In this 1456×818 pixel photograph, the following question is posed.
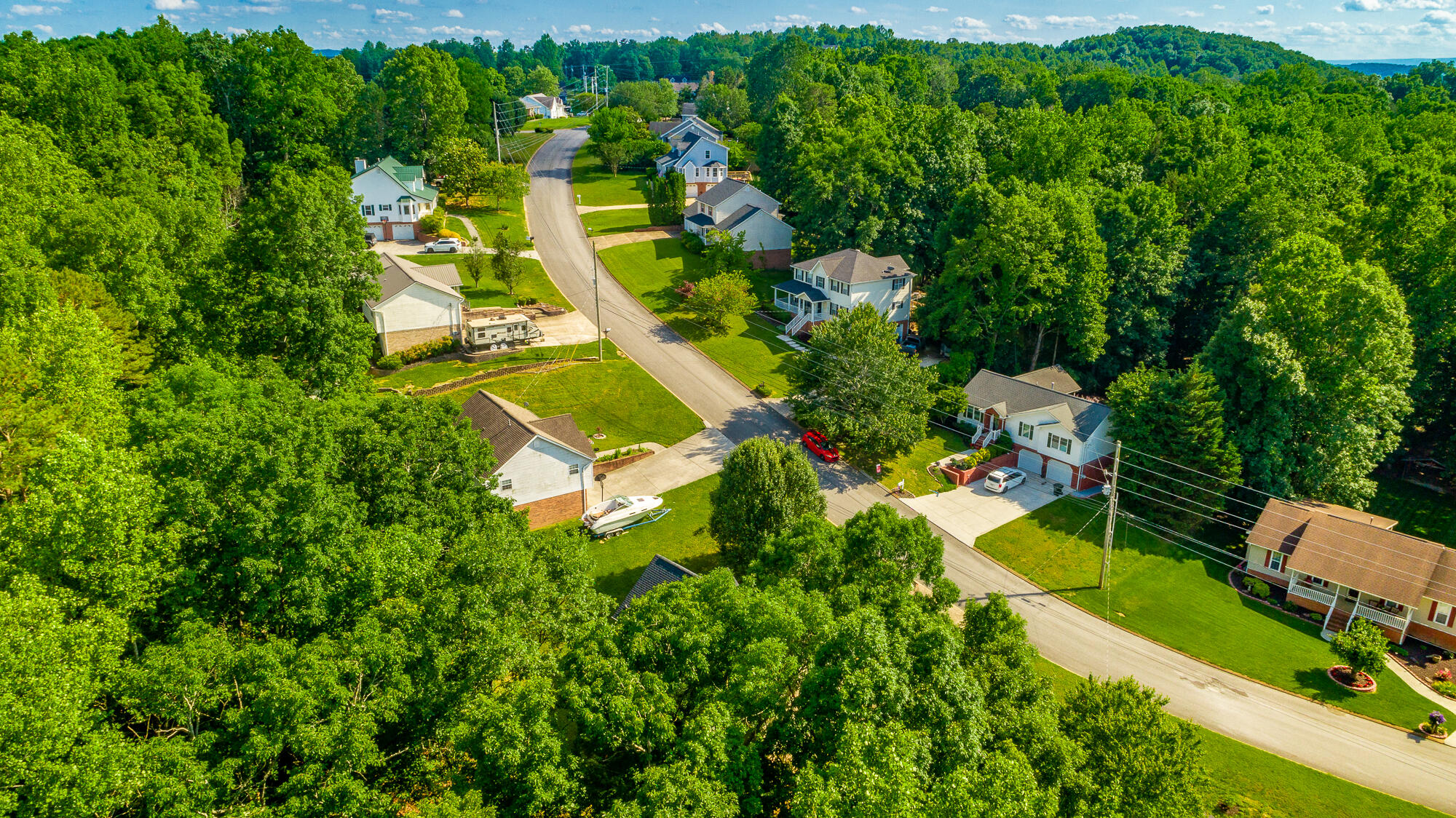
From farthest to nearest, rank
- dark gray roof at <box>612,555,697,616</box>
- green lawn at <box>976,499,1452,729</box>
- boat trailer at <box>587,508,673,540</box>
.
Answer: boat trailer at <box>587,508,673,540</box> < green lawn at <box>976,499,1452,729</box> < dark gray roof at <box>612,555,697,616</box>

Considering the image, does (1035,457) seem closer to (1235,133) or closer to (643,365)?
(643,365)

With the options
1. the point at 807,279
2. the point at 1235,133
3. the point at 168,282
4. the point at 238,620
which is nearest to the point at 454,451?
the point at 238,620

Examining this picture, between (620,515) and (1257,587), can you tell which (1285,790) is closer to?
(1257,587)

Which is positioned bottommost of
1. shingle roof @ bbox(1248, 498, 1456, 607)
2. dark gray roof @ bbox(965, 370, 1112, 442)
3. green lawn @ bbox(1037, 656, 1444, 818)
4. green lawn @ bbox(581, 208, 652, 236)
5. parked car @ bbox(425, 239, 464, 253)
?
green lawn @ bbox(1037, 656, 1444, 818)

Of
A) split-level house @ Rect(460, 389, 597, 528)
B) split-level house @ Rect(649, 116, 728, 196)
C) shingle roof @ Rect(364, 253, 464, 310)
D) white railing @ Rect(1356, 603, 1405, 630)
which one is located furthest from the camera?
split-level house @ Rect(649, 116, 728, 196)

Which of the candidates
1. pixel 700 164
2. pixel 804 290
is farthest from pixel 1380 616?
pixel 700 164

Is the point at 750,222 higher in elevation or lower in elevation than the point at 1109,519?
higher

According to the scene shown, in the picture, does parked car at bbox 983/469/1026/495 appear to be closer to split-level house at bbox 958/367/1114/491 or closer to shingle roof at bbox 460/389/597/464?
split-level house at bbox 958/367/1114/491

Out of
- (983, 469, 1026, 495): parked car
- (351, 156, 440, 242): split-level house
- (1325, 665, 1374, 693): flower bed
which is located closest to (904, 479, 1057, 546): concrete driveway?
(983, 469, 1026, 495): parked car
